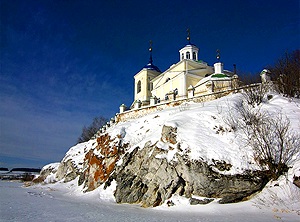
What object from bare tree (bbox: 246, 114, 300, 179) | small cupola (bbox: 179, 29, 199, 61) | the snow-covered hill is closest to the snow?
the snow-covered hill

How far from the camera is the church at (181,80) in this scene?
71.6ft

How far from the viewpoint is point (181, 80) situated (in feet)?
96.7

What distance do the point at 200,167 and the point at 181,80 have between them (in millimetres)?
19176

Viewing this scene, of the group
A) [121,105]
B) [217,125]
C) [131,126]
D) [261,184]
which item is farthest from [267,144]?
[121,105]

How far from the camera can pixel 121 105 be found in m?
25.8

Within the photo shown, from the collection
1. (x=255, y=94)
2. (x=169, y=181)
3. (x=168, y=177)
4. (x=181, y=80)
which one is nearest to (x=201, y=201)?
(x=169, y=181)

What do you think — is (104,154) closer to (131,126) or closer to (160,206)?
(131,126)

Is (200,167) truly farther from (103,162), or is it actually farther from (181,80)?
(181,80)

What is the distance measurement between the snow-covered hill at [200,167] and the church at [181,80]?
21.4ft

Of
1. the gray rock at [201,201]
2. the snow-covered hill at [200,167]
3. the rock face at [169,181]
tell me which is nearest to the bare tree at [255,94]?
the snow-covered hill at [200,167]

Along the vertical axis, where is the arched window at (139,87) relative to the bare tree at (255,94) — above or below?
above

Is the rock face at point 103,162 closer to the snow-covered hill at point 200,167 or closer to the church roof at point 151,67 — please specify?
the snow-covered hill at point 200,167

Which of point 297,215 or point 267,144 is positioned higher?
point 267,144

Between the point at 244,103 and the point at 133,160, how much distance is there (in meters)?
7.70
